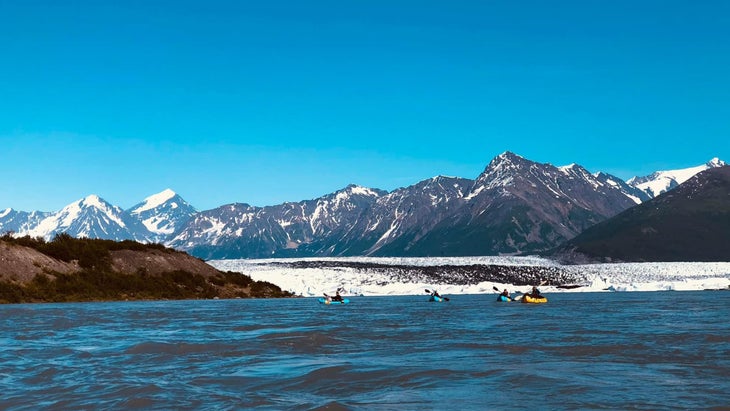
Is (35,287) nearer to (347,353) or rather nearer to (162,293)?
(162,293)

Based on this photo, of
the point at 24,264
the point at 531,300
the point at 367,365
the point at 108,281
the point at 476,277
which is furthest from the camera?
the point at 476,277

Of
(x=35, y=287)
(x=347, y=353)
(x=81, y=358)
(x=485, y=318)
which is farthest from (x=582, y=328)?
(x=35, y=287)

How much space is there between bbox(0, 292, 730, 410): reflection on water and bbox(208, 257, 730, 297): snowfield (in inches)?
2266

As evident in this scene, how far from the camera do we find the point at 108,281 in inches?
2527

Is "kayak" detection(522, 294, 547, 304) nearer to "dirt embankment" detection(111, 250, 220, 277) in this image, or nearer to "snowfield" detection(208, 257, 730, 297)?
"snowfield" detection(208, 257, 730, 297)

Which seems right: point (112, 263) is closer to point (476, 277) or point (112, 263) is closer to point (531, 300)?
point (531, 300)

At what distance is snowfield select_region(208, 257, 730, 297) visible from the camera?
296ft

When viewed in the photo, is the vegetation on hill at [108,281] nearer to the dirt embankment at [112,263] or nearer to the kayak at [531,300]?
the dirt embankment at [112,263]

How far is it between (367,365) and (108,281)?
5195cm

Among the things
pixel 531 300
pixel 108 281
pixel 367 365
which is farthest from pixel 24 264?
pixel 367 365

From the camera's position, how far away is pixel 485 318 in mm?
36344

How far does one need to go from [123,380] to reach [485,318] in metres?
23.9

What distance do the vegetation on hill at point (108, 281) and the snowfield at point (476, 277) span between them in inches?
479

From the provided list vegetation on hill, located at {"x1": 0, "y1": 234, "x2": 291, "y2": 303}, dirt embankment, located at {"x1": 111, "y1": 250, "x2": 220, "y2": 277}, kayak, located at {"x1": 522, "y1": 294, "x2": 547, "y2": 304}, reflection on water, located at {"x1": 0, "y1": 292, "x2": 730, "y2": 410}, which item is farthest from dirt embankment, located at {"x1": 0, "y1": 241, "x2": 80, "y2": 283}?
kayak, located at {"x1": 522, "y1": 294, "x2": 547, "y2": 304}
